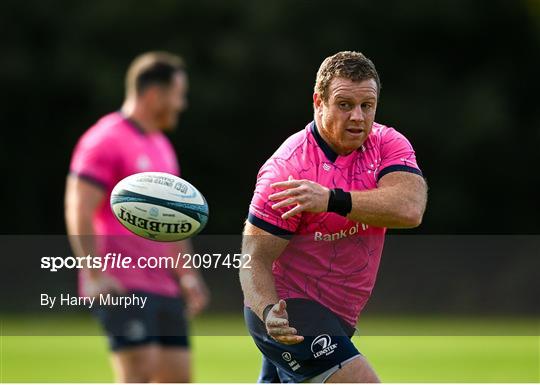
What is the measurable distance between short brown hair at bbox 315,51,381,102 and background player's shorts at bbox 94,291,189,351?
2.49 meters

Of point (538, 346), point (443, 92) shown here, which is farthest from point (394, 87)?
point (538, 346)

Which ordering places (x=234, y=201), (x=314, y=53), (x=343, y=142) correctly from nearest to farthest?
(x=343, y=142), (x=234, y=201), (x=314, y=53)

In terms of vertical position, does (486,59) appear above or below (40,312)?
above

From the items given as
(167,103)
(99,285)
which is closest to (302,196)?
(99,285)

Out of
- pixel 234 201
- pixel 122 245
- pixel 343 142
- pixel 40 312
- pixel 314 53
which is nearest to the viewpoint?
pixel 343 142

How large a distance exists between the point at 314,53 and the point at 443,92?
270 cm

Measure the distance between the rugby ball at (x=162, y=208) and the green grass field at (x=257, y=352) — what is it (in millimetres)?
5111

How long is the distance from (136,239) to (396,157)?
2.54m

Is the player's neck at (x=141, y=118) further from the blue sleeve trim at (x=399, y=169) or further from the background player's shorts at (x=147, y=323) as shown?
the blue sleeve trim at (x=399, y=169)

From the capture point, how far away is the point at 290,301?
4723mm

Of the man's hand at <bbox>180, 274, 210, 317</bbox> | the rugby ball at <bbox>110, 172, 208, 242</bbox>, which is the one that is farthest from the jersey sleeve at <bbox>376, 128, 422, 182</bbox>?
the man's hand at <bbox>180, 274, 210, 317</bbox>

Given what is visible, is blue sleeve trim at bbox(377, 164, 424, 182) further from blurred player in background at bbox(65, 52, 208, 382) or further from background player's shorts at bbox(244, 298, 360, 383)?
blurred player in background at bbox(65, 52, 208, 382)

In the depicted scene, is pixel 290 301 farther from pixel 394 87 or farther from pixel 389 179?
pixel 394 87

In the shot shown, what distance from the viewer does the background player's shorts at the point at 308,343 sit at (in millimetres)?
4578
